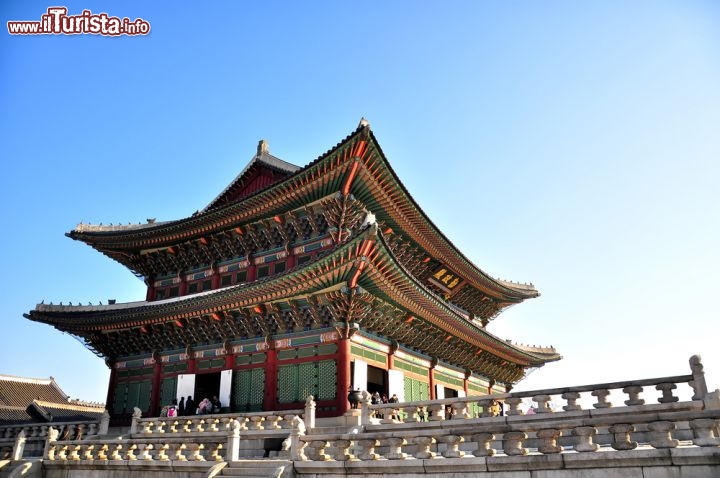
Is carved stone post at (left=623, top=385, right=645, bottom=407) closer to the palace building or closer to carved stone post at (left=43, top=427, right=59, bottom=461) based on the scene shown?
the palace building

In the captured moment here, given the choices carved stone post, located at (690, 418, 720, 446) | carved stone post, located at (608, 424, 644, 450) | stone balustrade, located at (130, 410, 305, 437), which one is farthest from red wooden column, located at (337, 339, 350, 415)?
carved stone post, located at (690, 418, 720, 446)

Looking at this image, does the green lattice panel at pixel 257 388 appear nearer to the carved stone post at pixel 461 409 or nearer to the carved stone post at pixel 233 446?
the carved stone post at pixel 233 446

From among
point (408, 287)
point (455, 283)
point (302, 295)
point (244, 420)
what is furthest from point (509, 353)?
point (244, 420)

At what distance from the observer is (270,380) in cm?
2280

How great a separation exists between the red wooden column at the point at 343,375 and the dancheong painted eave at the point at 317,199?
650cm

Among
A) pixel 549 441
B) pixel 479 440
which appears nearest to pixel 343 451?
pixel 479 440

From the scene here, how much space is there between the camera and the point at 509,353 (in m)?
32.7

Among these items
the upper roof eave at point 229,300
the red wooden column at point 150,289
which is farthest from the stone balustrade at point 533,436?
the red wooden column at point 150,289

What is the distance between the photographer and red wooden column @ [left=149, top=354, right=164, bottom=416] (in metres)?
26.3

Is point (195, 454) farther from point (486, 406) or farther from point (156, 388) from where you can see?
point (156, 388)

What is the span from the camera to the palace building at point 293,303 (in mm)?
21281

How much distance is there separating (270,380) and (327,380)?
9.61 feet

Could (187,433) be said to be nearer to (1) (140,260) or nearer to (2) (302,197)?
(2) (302,197)

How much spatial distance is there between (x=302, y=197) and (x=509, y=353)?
54.4 ft
